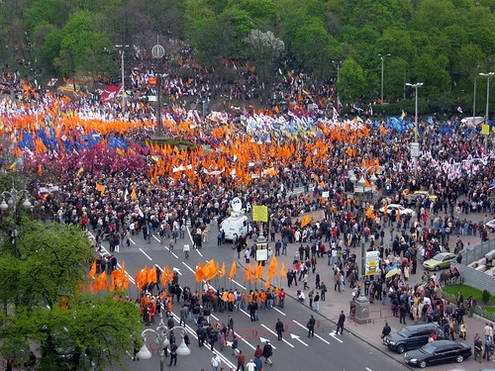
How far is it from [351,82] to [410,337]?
60.8 meters

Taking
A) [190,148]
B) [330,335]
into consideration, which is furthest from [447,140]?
[330,335]

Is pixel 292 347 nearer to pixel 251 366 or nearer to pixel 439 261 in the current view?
pixel 251 366

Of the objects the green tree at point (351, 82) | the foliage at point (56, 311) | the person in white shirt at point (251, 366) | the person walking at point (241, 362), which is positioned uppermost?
the foliage at point (56, 311)

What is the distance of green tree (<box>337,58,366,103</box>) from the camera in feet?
322

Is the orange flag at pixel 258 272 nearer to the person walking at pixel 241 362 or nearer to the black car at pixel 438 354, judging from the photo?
the person walking at pixel 241 362

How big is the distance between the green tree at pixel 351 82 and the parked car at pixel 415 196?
1471 inches

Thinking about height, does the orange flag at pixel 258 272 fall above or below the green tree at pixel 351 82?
above

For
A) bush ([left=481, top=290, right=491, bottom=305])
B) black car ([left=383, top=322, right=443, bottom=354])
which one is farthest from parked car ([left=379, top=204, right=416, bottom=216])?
black car ([left=383, top=322, right=443, bottom=354])

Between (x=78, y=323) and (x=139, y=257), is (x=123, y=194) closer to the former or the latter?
(x=139, y=257)

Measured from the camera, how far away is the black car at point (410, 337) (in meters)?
39.8

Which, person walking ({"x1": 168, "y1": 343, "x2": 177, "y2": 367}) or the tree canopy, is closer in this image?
person walking ({"x1": 168, "y1": 343, "x2": 177, "y2": 367})

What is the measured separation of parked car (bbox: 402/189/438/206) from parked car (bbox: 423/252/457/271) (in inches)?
371

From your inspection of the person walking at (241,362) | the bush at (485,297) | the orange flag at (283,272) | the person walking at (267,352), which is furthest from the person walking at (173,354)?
the bush at (485,297)

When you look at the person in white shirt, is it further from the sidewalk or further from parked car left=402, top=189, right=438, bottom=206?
parked car left=402, top=189, right=438, bottom=206
